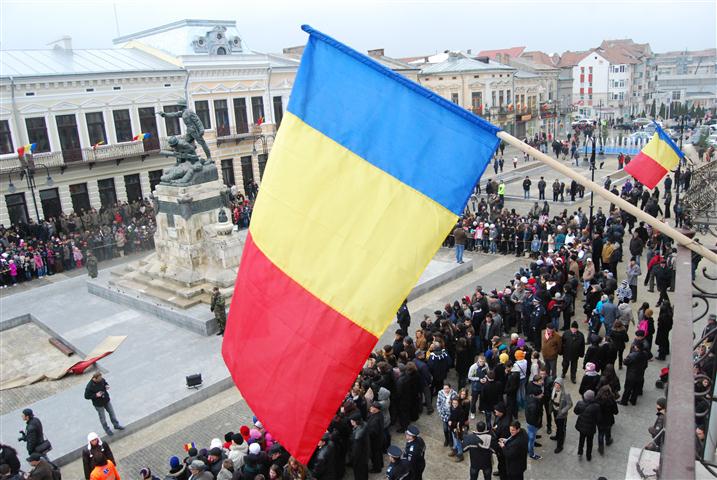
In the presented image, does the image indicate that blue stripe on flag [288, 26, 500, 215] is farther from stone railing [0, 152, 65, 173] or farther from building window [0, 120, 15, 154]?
building window [0, 120, 15, 154]

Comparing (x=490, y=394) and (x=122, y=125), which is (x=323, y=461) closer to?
(x=490, y=394)

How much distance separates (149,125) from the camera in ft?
109

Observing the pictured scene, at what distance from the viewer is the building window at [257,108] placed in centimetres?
3794

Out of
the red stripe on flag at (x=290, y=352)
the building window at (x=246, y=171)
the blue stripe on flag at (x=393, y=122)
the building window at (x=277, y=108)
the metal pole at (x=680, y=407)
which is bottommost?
the building window at (x=246, y=171)

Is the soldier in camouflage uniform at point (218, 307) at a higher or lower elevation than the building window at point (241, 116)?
lower

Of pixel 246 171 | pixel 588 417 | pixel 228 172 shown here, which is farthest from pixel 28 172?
pixel 588 417

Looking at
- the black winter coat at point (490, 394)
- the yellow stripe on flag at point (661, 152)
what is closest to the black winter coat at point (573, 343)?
the black winter coat at point (490, 394)

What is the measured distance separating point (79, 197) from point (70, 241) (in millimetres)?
6217

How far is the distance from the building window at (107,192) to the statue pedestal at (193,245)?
1320cm

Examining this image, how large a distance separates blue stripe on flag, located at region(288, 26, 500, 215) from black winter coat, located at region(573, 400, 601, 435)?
20.5ft

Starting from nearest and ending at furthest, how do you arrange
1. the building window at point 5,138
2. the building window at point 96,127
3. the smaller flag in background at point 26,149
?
the smaller flag in background at point 26,149 → the building window at point 5,138 → the building window at point 96,127

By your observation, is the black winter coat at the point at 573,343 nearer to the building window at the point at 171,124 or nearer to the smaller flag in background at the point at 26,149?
the smaller flag in background at the point at 26,149

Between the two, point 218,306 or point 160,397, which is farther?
point 218,306

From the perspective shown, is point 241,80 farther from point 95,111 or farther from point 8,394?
point 8,394
